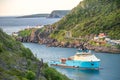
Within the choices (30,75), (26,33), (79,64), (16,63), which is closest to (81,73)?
(79,64)

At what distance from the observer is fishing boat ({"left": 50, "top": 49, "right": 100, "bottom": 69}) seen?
90062 mm

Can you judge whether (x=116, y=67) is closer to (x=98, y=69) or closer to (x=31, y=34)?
(x=98, y=69)

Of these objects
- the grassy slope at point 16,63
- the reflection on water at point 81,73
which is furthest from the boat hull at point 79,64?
the grassy slope at point 16,63

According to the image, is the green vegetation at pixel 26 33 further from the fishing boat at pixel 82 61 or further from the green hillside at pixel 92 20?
the fishing boat at pixel 82 61

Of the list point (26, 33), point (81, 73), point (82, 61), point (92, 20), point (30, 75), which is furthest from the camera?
point (26, 33)

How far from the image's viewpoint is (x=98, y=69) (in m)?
85.9

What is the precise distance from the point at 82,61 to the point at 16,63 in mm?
74839

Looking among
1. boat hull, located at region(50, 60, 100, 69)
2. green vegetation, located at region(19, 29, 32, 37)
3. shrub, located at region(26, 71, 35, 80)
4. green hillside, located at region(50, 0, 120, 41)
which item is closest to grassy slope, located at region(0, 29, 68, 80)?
shrub, located at region(26, 71, 35, 80)

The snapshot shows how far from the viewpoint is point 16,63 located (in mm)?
17391

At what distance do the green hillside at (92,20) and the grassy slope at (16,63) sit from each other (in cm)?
12681

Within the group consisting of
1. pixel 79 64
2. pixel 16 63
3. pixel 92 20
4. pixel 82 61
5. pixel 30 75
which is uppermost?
pixel 16 63

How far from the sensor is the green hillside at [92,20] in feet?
516

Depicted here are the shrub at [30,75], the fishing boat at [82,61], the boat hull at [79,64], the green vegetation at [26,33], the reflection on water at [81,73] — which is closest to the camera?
the shrub at [30,75]

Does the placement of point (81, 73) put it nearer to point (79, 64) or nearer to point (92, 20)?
point (79, 64)
